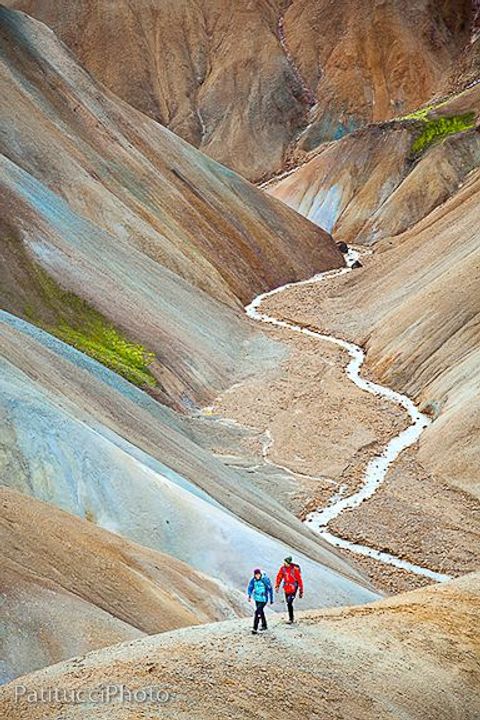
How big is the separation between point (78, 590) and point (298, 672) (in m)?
3.98

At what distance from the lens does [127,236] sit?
53.2 m

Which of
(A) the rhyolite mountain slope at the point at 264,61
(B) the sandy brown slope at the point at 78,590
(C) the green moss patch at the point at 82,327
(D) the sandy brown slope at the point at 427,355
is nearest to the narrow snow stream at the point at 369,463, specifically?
(D) the sandy brown slope at the point at 427,355

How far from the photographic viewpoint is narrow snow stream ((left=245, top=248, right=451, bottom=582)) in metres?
29.6

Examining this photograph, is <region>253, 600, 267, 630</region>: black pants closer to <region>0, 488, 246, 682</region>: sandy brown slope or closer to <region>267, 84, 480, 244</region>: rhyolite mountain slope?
<region>0, 488, 246, 682</region>: sandy brown slope

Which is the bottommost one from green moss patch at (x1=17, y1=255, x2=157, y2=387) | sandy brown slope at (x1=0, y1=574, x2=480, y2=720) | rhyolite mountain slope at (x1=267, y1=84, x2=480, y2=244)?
sandy brown slope at (x1=0, y1=574, x2=480, y2=720)

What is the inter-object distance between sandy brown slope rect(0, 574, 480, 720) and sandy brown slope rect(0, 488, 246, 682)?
1.21 m

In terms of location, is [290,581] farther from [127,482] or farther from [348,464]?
[348,464]

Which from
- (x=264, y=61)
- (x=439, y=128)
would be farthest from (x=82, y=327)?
(x=264, y=61)

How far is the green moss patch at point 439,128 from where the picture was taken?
82.4m

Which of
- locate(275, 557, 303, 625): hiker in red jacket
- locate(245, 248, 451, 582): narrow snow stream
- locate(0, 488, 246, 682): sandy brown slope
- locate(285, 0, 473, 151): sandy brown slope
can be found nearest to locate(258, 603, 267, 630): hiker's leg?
locate(275, 557, 303, 625): hiker in red jacket

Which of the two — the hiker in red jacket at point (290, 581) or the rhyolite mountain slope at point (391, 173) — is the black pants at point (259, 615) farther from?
the rhyolite mountain slope at point (391, 173)

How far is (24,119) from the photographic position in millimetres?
53125

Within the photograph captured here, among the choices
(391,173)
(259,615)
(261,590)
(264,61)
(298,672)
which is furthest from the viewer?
(264,61)

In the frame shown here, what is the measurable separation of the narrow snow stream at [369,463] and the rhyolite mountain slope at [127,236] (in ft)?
12.4
